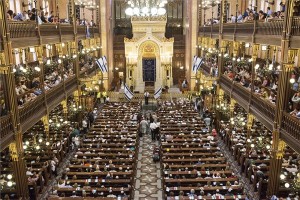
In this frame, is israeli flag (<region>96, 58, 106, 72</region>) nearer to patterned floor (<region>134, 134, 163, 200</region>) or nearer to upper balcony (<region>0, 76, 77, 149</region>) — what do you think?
upper balcony (<region>0, 76, 77, 149</region>)

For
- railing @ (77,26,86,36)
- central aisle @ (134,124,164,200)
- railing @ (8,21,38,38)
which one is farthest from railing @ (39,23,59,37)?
central aisle @ (134,124,164,200)

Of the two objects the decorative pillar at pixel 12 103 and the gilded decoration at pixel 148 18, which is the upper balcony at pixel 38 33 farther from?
the gilded decoration at pixel 148 18

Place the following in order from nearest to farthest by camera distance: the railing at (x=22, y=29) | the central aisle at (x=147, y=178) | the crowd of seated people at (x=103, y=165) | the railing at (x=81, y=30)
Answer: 1. the railing at (x=22, y=29)
2. the crowd of seated people at (x=103, y=165)
3. the central aisle at (x=147, y=178)
4. the railing at (x=81, y=30)

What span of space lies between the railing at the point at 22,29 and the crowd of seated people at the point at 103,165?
7.24 meters

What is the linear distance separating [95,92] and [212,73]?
12628 mm

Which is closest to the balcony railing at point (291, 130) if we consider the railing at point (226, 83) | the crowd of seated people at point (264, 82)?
the crowd of seated people at point (264, 82)

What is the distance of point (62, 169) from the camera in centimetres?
1969

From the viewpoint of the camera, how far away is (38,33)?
17703mm

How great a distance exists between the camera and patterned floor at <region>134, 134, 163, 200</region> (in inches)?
659

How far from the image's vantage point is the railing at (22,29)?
14.5 metres

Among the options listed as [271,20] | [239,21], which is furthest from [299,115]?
[239,21]

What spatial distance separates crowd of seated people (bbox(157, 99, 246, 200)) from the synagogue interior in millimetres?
60

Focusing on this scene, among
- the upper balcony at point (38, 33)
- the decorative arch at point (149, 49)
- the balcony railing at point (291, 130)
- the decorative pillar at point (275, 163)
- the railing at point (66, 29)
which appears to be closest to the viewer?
the balcony railing at point (291, 130)

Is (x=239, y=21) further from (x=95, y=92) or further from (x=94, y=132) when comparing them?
(x=95, y=92)
